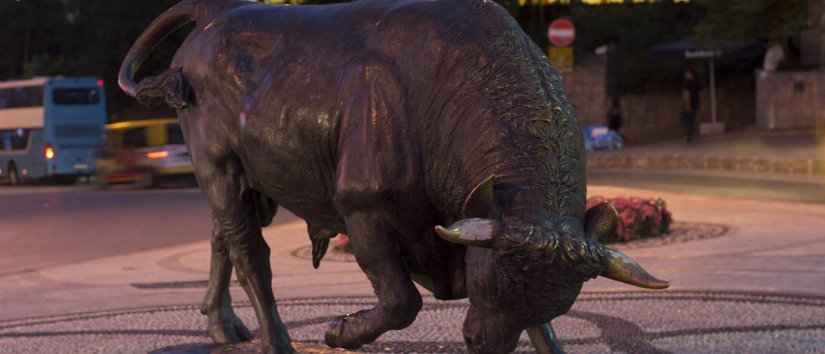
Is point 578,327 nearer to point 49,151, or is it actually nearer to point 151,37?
point 151,37

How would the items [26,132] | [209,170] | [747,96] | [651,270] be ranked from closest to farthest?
[209,170] → [651,270] → [747,96] → [26,132]

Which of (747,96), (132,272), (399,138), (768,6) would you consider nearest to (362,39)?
(399,138)

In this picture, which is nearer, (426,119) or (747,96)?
(426,119)

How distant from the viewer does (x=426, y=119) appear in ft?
20.1

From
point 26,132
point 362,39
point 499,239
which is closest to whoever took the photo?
point 499,239

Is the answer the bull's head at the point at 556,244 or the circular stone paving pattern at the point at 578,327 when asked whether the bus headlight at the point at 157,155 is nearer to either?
the circular stone paving pattern at the point at 578,327

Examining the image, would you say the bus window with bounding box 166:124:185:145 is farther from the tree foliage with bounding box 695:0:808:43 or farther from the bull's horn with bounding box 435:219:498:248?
the bull's horn with bounding box 435:219:498:248

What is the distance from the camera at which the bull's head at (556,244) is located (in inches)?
202

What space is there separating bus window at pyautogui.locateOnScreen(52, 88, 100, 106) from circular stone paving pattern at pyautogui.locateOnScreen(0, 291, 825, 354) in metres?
32.9

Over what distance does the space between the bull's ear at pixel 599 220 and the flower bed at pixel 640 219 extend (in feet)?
33.0

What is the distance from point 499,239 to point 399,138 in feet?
3.60

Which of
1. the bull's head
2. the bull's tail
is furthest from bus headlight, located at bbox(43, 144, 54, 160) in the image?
the bull's head

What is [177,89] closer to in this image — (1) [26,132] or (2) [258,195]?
(2) [258,195]

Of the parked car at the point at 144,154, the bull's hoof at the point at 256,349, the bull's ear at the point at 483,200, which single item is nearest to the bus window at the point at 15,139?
the parked car at the point at 144,154
